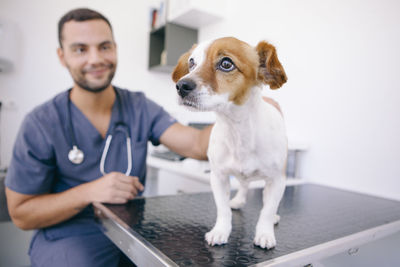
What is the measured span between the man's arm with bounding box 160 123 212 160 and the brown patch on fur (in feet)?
1.85

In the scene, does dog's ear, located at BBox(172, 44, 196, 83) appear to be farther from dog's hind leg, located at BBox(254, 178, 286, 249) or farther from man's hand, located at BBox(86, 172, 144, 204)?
man's hand, located at BBox(86, 172, 144, 204)

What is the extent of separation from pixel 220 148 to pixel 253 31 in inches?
35.5

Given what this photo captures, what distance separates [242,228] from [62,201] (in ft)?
1.90

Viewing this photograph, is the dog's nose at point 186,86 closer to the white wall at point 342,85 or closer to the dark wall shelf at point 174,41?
the white wall at point 342,85

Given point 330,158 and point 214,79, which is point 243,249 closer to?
point 214,79

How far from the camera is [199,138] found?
3.52ft

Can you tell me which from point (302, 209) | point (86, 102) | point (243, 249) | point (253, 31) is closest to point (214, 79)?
point (243, 249)

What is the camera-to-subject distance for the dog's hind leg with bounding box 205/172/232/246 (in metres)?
0.54

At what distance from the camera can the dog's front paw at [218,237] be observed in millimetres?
533

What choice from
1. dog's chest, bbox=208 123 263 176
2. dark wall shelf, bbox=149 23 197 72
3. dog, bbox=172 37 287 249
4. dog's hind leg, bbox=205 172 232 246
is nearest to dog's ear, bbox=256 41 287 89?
dog, bbox=172 37 287 249

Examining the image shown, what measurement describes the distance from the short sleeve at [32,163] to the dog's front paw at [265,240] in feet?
2.37

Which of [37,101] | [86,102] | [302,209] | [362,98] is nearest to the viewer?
[302,209]

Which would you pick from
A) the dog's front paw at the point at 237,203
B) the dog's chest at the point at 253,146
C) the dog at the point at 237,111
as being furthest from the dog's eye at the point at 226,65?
the dog's front paw at the point at 237,203

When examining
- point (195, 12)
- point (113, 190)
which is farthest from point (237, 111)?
point (195, 12)
